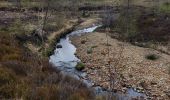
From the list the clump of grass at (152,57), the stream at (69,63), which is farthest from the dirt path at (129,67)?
the stream at (69,63)

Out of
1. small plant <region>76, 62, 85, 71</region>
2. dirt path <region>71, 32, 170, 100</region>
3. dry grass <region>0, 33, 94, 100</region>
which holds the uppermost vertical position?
dry grass <region>0, 33, 94, 100</region>

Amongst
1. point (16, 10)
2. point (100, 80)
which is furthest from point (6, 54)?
point (16, 10)

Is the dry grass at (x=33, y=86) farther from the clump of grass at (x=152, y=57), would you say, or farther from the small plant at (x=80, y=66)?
the clump of grass at (x=152, y=57)

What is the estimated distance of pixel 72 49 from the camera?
4106 cm

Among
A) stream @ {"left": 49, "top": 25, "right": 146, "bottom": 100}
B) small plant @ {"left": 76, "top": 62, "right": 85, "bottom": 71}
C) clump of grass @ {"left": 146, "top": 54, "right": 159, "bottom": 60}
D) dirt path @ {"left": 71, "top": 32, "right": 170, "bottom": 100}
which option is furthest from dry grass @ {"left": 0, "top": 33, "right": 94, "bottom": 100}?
clump of grass @ {"left": 146, "top": 54, "right": 159, "bottom": 60}

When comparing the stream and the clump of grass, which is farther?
the clump of grass

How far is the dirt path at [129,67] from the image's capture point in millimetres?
26459

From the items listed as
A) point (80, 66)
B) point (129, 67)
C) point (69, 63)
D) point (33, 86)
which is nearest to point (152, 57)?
point (129, 67)

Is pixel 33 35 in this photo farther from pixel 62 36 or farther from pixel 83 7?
pixel 83 7

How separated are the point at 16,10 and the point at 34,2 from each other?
1125 centimetres

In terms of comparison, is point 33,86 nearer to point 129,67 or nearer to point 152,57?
point 129,67

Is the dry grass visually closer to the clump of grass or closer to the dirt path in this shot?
the dirt path

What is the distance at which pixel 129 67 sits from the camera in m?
31.6

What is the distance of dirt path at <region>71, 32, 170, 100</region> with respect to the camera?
26.5 m
